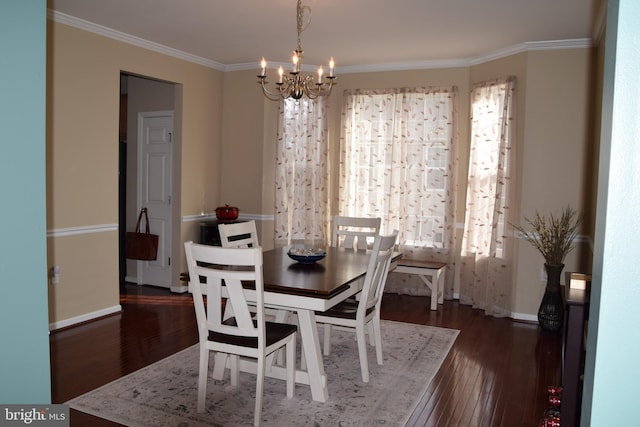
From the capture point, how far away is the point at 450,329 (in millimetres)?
4727

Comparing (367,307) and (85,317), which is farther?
(85,317)

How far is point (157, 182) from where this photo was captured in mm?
6008

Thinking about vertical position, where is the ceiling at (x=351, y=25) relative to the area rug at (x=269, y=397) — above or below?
above

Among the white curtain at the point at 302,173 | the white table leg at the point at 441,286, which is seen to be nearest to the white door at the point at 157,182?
the white curtain at the point at 302,173

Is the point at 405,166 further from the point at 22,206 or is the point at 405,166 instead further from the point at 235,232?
the point at 22,206

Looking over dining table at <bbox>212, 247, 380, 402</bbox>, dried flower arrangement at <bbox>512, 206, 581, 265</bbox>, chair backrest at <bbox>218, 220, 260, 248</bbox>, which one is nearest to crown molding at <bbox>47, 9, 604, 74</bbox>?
dried flower arrangement at <bbox>512, 206, 581, 265</bbox>

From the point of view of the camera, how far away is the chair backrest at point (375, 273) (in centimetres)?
324

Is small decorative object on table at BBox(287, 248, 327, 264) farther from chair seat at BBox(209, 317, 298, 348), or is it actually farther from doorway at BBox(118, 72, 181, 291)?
doorway at BBox(118, 72, 181, 291)

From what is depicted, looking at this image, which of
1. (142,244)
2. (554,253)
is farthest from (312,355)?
(142,244)

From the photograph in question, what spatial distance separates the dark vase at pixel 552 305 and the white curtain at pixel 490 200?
51cm

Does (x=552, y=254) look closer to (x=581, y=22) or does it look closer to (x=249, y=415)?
(x=581, y=22)

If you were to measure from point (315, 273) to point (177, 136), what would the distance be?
10.6ft

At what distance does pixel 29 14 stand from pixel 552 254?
4.57 metres

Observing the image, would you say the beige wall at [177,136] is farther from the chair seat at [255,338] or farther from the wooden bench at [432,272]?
the chair seat at [255,338]
